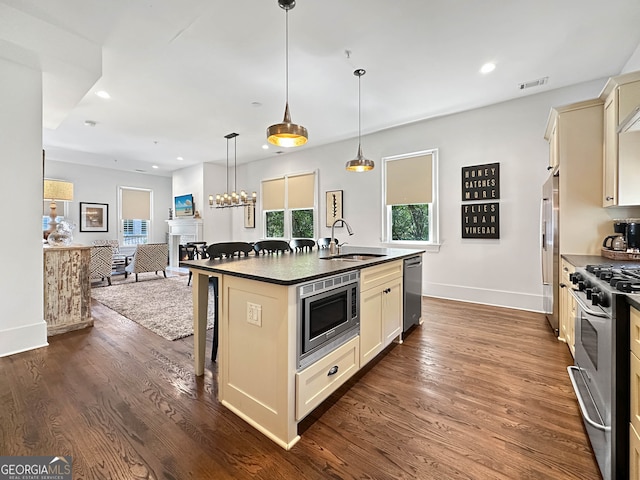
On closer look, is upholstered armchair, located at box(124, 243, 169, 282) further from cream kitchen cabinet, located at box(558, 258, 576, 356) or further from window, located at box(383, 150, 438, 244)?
cream kitchen cabinet, located at box(558, 258, 576, 356)

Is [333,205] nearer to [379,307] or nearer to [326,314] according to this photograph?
[379,307]

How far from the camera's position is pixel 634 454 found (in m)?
1.17

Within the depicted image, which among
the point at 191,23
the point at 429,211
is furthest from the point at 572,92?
the point at 191,23

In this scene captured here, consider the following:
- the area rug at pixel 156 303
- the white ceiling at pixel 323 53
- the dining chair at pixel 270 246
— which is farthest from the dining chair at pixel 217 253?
the white ceiling at pixel 323 53

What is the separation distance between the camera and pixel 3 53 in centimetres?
267

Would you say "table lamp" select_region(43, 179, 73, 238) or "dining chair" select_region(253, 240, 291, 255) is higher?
"table lamp" select_region(43, 179, 73, 238)

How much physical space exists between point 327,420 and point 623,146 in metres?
3.24

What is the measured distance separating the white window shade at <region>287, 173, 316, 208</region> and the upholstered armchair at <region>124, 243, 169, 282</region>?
3.15m

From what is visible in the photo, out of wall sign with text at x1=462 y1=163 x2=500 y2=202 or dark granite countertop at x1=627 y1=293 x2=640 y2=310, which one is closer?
dark granite countertop at x1=627 y1=293 x2=640 y2=310

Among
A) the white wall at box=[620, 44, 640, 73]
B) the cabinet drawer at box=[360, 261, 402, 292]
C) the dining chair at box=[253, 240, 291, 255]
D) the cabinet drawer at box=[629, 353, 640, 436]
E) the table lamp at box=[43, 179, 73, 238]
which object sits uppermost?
the white wall at box=[620, 44, 640, 73]

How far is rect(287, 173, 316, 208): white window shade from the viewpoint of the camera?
6.79m

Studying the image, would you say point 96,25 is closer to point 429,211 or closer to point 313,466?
point 313,466

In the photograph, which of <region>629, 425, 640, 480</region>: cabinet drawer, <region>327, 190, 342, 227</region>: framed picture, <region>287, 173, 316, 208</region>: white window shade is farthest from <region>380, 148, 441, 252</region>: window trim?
<region>629, 425, 640, 480</region>: cabinet drawer

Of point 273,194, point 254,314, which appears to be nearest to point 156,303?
point 254,314
